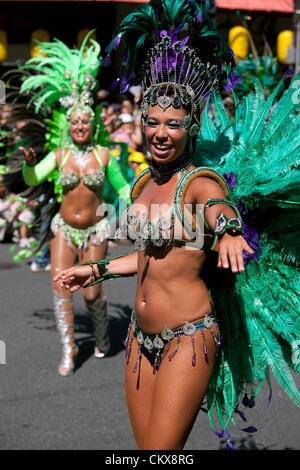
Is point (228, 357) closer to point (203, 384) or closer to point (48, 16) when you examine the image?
point (203, 384)

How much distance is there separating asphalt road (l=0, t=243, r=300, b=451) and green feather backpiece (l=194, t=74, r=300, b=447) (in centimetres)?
32

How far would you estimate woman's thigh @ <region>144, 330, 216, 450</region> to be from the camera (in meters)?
2.46

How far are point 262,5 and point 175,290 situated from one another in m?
12.1

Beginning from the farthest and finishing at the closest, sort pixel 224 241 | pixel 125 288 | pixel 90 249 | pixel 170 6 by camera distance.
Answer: pixel 125 288, pixel 90 249, pixel 170 6, pixel 224 241

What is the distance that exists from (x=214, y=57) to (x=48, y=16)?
43.6 feet

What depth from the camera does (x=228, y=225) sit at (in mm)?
2139

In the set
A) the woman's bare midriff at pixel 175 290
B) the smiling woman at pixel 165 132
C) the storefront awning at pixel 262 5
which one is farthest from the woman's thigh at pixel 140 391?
the storefront awning at pixel 262 5

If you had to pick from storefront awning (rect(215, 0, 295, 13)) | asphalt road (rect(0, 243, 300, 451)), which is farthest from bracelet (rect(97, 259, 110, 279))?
storefront awning (rect(215, 0, 295, 13))

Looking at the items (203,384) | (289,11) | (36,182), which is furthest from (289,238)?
(289,11)

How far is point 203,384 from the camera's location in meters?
2.54

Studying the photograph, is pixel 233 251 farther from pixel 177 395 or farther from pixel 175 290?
pixel 177 395

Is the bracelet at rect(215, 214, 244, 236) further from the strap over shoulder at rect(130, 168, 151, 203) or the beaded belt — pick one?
the strap over shoulder at rect(130, 168, 151, 203)

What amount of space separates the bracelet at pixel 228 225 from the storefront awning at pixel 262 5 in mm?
11672

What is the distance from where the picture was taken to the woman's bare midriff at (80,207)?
5012 mm
